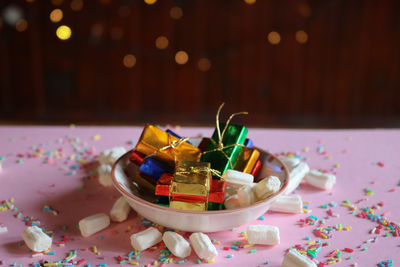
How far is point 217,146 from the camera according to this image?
0.98 metres

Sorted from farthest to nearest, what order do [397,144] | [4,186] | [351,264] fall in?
[397,144]
[4,186]
[351,264]

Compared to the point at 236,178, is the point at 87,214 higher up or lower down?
lower down

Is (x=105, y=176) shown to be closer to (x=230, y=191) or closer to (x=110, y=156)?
(x=110, y=156)

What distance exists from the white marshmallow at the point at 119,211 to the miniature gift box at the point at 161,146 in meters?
0.12

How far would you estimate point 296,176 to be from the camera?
3.35ft

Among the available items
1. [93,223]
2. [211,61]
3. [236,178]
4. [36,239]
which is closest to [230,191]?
[236,178]

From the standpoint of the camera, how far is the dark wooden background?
284 centimetres

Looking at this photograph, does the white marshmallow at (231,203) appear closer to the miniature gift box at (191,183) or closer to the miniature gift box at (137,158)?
the miniature gift box at (191,183)

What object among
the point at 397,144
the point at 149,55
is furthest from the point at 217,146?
the point at 149,55

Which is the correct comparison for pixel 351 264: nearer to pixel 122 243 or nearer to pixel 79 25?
pixel 122 243

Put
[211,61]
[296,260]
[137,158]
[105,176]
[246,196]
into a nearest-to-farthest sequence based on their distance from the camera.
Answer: [296,260] < [246,196] < [137,158] < [105,176] < [211,61]

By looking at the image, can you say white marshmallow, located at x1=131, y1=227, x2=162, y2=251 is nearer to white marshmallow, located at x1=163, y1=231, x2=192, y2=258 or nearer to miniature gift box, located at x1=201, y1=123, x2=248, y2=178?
white marshmallow, located at x1=163, y1=231, x2=192, y2=258

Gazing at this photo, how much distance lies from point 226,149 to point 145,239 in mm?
285

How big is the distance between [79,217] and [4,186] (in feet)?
0.86
